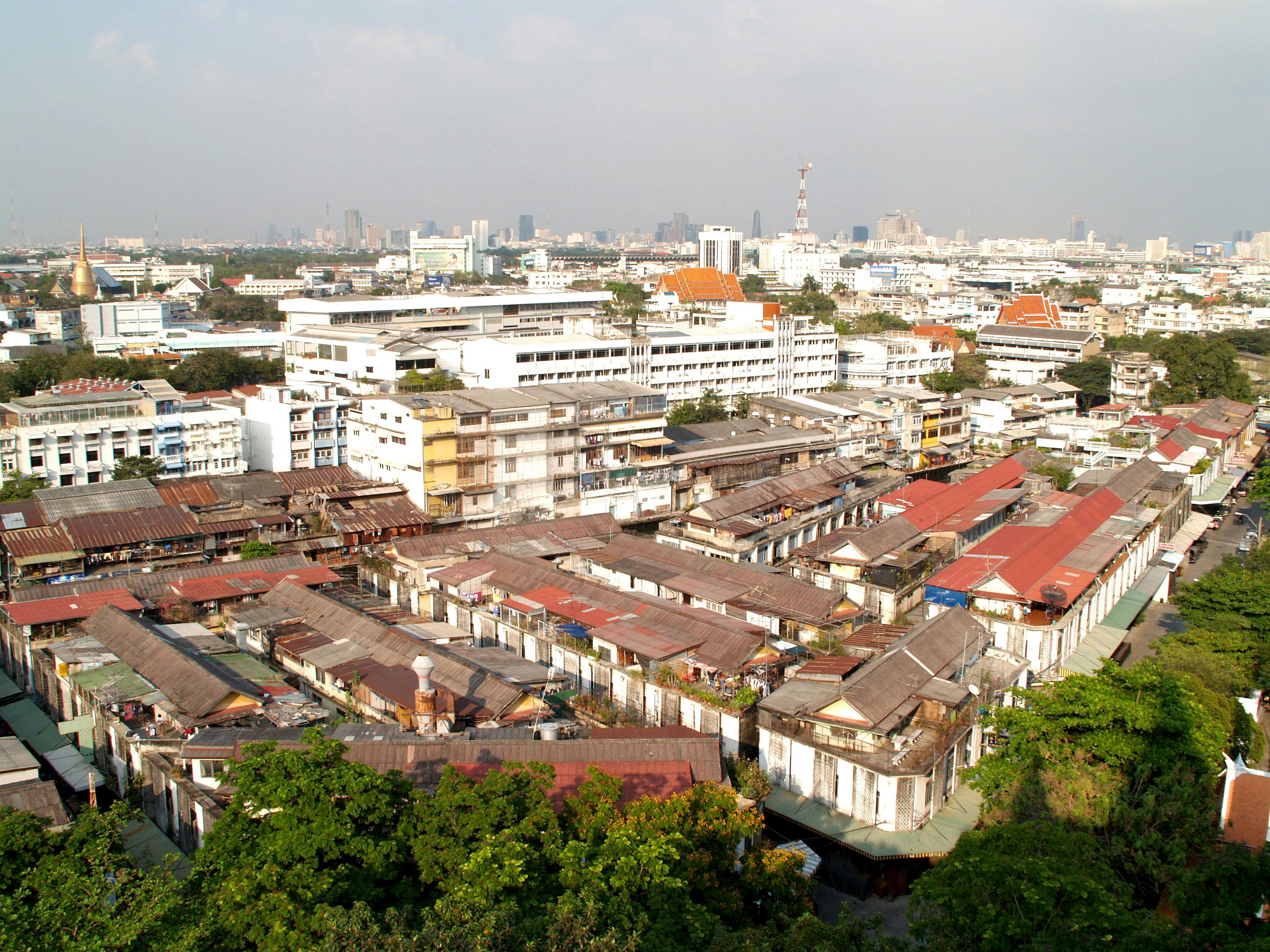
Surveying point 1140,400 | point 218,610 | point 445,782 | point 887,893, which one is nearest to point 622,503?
point 218,610

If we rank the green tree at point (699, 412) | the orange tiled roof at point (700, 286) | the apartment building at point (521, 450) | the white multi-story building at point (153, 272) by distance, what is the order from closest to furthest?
the apartment building at point (521, 450) → the green tree at point (699, 412) → the orange tiled roof at point (700, 286) → the white multi-story building at point (153, 272)

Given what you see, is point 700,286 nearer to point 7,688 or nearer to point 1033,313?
point 1033,313

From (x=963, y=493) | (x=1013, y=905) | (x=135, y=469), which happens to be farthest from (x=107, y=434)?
(x=1013, y=905)

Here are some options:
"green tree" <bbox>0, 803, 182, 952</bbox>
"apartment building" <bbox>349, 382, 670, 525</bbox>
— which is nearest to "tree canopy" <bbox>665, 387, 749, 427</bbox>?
"apartment building" <bbox>349, 382, 670, 525</bbox>

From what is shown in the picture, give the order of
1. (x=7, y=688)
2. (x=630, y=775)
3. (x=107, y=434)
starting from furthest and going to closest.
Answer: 1. (x=107, y=434)
2. (x=7, y=688)
3. (x=630, y=775)

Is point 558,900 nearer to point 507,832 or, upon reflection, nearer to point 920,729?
point 507,832

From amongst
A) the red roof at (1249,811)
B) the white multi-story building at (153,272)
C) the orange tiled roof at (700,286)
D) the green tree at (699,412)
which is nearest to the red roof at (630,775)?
the red roof at (1249,811)

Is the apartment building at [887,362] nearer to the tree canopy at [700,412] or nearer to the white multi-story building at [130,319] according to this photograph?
the tree canopy at [700,412]
